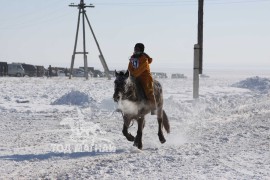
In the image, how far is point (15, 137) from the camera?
11055mm

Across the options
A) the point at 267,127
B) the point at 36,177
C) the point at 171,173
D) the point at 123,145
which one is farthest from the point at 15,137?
the point at 267,127

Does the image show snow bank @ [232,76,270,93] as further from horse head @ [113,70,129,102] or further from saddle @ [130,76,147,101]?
horse head @ [113,70,129,102]

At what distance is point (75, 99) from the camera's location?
20203 mm

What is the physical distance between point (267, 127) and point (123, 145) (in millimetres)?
4488

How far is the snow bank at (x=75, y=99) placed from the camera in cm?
1969

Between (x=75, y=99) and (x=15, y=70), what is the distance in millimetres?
29392

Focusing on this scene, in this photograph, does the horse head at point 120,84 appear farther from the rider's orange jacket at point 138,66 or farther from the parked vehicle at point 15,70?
the parked vehicle at point 15,70

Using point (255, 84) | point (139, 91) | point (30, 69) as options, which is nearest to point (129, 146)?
point (139, 91)

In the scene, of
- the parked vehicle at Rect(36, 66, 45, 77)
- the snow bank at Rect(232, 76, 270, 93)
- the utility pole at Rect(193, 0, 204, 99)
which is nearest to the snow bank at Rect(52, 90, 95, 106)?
the utility pole at Rect(193, 0, 204, 99)

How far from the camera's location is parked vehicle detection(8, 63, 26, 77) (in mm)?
47688

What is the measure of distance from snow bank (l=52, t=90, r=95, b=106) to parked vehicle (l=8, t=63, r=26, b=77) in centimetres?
2896

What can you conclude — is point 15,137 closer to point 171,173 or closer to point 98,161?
point 98,161

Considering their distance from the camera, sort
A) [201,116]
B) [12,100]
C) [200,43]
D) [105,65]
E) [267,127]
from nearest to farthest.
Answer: [267,127], [201,116], [200,43], [12,100], [105,65]

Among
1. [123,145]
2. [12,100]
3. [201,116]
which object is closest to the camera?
[123,145]
